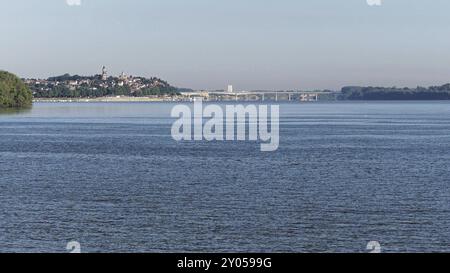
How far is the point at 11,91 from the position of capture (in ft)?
611

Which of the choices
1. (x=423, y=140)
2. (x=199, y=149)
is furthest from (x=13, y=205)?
(x=423, y=140)

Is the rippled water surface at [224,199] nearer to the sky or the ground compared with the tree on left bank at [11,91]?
nearer to the ground

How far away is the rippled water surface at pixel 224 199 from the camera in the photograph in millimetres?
28391

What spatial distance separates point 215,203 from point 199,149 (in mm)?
33997

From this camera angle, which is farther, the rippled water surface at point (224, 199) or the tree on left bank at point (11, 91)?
the tree on left bank at point (11, 91)

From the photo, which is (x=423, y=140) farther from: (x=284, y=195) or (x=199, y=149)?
(x=284, y=195)

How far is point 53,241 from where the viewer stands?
27891 mm

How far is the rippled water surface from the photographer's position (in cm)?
2839

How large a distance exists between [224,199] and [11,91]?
513ft

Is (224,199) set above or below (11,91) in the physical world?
below

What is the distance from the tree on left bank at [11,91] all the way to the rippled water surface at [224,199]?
11553cm

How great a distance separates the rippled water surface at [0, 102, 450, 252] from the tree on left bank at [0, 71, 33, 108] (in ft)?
379

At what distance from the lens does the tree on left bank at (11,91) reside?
596 ft

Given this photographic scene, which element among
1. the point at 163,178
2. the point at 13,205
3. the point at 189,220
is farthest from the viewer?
the point at 163,178
